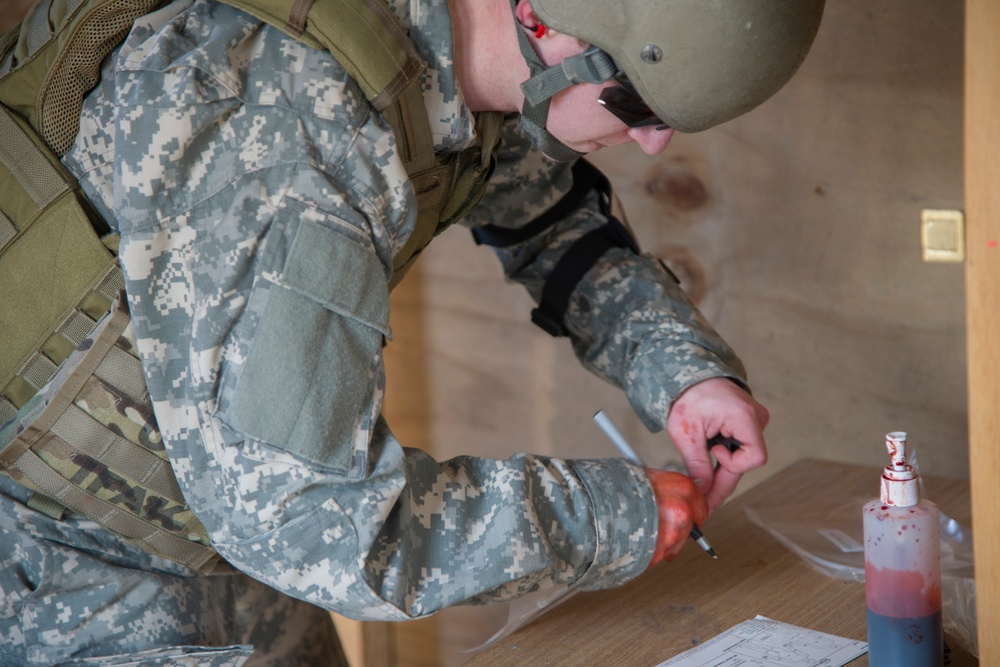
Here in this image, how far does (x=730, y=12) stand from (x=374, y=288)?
1.34ft

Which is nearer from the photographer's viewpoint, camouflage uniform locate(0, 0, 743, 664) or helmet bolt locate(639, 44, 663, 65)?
camouflage uniform locate(0, 0, 743, 664)

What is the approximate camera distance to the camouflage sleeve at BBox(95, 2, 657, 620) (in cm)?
90

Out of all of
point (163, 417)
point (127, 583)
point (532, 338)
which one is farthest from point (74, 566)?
point (532, 338)

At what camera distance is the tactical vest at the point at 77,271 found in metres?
0.97

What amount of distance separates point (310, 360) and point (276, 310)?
0.05 meters

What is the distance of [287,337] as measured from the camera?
0.90m

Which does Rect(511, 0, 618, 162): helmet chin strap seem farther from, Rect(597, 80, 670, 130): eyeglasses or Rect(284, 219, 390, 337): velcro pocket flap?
Rect(284, 219, 390, 337): velcro pocket flap

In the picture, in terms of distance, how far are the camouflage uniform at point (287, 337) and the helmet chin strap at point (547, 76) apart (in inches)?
3.3

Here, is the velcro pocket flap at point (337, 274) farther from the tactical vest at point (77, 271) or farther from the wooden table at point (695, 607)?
the wooden table at point (695, 607)

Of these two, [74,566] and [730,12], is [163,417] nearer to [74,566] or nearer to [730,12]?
[74,566]

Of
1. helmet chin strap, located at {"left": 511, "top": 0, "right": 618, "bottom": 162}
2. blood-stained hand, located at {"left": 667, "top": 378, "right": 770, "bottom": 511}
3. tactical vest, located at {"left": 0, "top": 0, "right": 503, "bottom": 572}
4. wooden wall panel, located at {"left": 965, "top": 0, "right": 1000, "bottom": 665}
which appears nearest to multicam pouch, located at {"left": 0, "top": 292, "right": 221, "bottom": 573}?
tactical vest, located at {"left": 0, "top": 0, "right": 503, "bottom": 572}

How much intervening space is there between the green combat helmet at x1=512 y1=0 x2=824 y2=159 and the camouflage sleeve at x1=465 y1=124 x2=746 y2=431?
12.4 inches

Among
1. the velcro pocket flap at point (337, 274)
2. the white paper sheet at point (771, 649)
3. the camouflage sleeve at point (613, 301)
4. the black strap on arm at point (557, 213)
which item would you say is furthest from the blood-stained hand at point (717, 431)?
the velcro pocket flap at point (337, 274)

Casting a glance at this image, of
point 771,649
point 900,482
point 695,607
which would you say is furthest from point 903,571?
point 695,607
